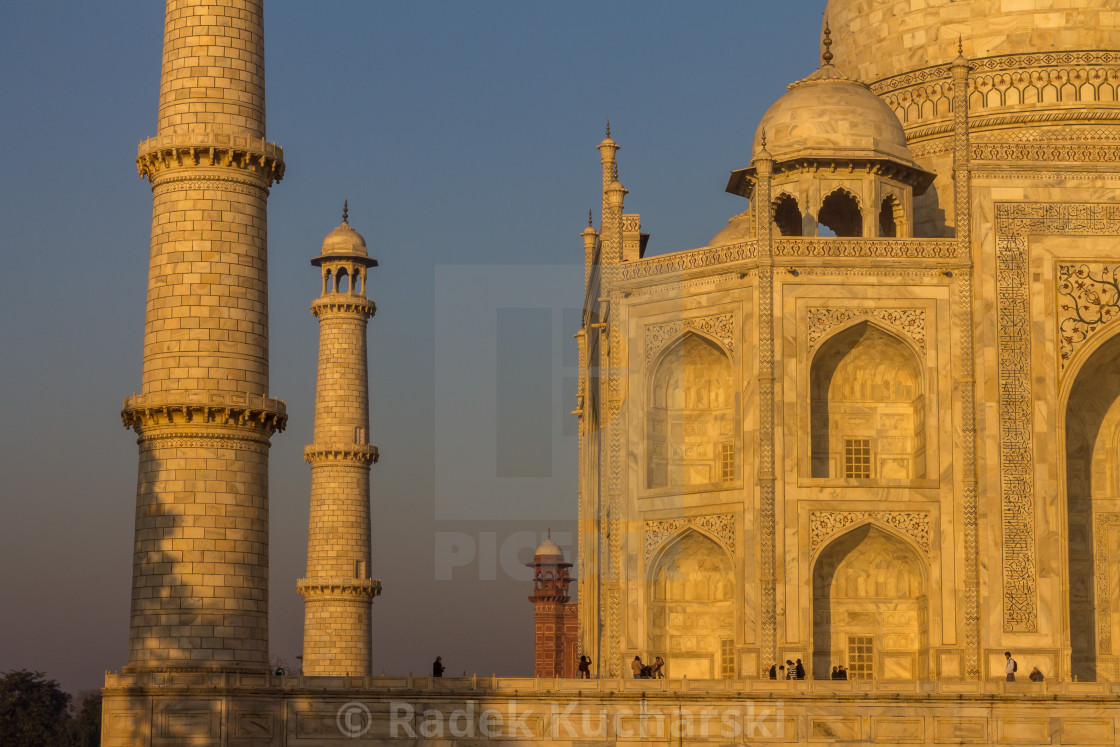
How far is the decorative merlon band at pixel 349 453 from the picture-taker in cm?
4091

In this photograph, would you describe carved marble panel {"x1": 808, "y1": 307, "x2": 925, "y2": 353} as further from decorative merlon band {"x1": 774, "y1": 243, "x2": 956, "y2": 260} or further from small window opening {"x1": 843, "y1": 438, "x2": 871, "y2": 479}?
small window opening {"x1": 843, "y1": 438, "x2": 871, "y2": 479}

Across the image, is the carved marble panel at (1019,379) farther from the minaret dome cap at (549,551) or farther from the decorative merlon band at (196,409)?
the minaret dome cap at (549,551)

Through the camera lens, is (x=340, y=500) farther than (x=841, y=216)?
Yes

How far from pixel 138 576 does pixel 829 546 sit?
1216cm

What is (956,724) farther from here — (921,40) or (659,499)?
(921,40)

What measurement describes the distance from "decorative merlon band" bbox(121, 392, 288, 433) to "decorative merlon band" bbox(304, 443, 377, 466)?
19257 millimetres

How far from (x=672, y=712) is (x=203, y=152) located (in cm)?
925

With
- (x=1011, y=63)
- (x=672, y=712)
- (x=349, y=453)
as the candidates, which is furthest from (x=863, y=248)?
(x=349, y=453)

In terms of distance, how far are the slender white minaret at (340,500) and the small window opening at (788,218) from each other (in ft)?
41.0

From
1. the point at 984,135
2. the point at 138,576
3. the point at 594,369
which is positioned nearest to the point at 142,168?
the point at 138,576

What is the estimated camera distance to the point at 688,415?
1209 inches

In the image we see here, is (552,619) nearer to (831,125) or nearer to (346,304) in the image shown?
(346,304)

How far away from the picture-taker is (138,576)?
21.0m

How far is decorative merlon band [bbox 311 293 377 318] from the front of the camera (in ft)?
138
